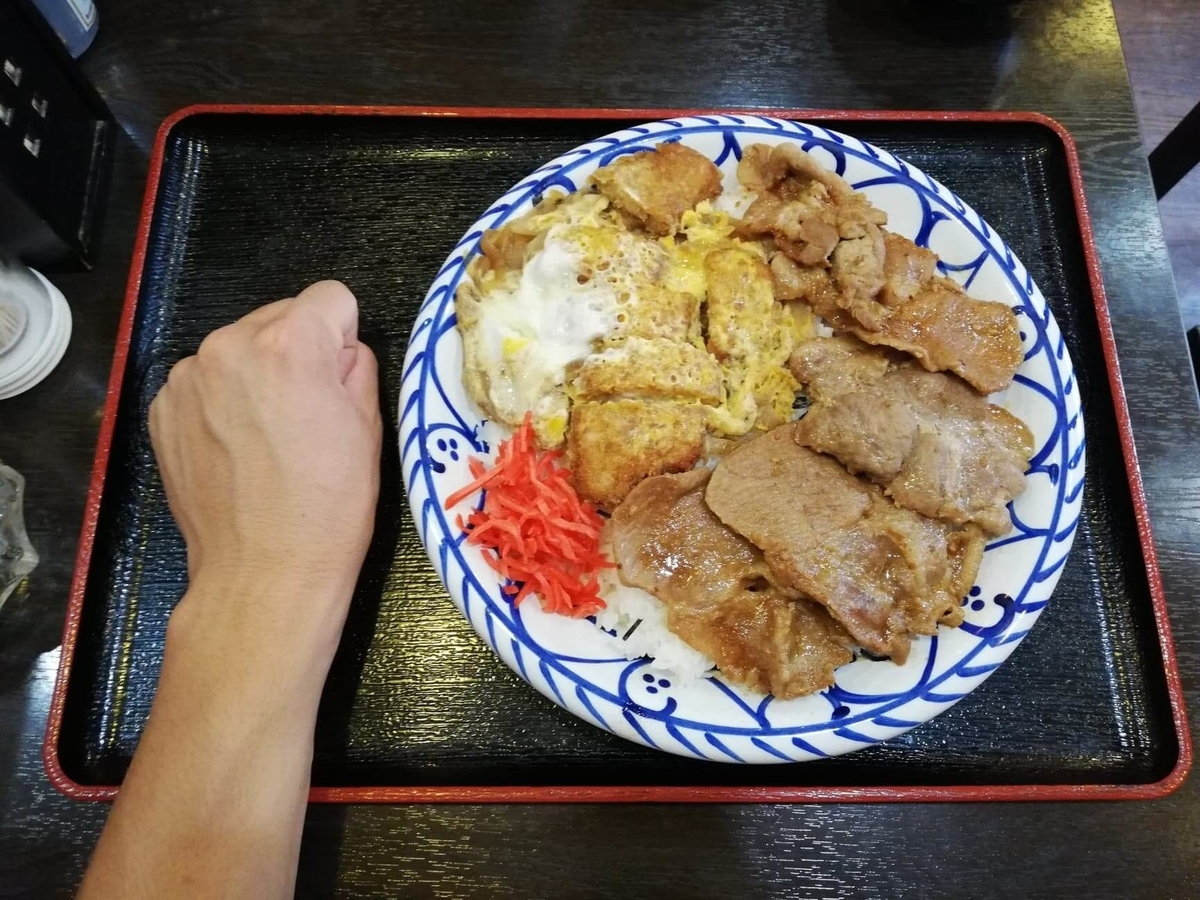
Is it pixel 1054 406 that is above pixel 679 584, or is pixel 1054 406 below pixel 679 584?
above

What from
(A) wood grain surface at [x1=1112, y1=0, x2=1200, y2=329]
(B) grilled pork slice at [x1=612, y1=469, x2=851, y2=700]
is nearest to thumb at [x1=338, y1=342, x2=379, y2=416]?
(B) grilled pork slice at [x1=612, y1=469, x2=851, y2=700]

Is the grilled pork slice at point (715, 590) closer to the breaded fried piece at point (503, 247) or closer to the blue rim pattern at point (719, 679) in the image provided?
the blue rim pattern at point (719, 679)

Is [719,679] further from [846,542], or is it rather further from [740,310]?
[740,310]

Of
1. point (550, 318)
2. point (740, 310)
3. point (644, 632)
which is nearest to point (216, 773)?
point (644, 632)

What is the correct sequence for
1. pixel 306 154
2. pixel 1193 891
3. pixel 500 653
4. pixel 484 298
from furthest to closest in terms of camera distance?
pixel 306 154
pixel 484 298
pixel 1193 891
pixel 500 653

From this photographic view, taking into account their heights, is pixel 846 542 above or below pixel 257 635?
above

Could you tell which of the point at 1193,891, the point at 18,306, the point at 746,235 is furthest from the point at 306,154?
the point at 1193,891

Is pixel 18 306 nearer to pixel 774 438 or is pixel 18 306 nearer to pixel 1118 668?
pixel 774 438
